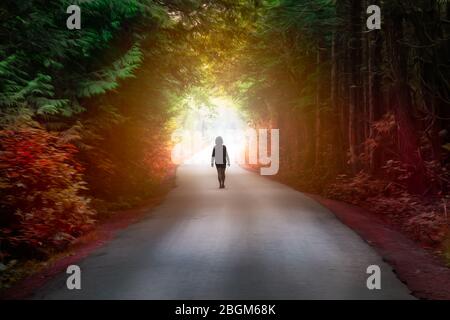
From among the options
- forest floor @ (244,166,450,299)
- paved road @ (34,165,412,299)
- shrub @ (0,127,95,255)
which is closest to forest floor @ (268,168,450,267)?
forest floor @ (244,166,450,299)

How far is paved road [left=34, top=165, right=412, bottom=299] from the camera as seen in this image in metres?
7.13

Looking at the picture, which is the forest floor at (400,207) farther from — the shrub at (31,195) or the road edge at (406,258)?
the shrub at (31,195)

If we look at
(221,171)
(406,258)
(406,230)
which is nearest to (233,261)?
(406,258)

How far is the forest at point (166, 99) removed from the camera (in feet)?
35.3

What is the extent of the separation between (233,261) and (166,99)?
13203 millimetres

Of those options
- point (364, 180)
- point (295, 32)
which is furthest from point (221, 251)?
point (295, 32)

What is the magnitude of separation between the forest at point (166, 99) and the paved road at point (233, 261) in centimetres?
174

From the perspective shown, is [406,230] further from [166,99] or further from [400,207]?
[166,99]

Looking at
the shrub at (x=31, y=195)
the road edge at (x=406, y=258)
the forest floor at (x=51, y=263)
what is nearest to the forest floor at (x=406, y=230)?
the road edge at (x=406, y=258)

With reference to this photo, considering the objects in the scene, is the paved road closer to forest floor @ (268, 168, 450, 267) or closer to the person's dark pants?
forest floor @ (268, 168, 450, 267)

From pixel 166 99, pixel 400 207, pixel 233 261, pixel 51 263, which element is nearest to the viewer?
pixel 233 261

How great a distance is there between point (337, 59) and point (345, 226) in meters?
15.1

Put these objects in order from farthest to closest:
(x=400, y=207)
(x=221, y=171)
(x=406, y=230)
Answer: (x=221, y=171), (x=400, y=207), (x=406, y=230)

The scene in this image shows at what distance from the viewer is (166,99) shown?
834 inches
